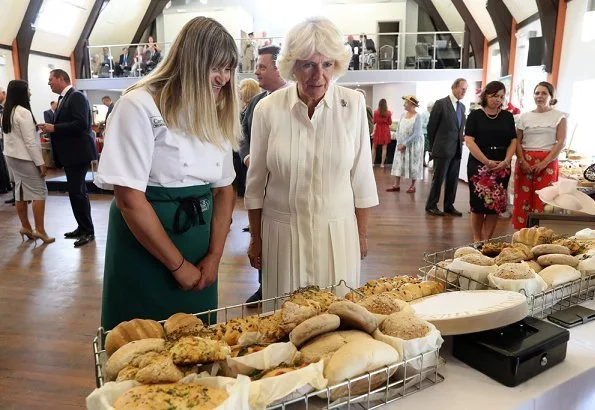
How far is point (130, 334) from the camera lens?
0.93 meters

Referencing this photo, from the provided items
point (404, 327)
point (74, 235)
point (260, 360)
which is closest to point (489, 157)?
→ point (404, 327)

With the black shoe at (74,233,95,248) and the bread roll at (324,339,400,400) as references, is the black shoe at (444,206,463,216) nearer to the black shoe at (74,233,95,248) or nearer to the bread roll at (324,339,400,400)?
the black shoe at (74,233,95,248)

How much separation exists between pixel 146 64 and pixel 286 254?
12.5 m

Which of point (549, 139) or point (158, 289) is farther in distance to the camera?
point (549, 139)

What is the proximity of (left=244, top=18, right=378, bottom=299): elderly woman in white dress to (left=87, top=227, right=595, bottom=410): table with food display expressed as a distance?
0.47 metres

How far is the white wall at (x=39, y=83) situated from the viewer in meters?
12.0

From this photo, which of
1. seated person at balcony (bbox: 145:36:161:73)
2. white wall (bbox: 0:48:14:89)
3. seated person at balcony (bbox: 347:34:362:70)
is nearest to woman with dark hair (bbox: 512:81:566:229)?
seated person at balcony (bbox: 347:34:362:70)

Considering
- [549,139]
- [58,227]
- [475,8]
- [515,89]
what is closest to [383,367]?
[549,139]

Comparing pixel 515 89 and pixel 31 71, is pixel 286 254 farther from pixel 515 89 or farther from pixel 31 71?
pixel 31 71

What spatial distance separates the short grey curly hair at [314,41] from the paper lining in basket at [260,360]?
Result: 1.00 meters

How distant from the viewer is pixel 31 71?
1198 centimetres

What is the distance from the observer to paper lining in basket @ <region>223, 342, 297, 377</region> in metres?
0.81

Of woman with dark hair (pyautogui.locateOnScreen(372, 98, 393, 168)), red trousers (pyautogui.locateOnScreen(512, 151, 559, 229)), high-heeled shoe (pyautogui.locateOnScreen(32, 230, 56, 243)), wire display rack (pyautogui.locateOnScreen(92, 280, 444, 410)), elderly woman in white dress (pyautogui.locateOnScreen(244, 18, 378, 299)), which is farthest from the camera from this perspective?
woman with dark hair (pyautogui.locateOnScreen(372, 98, 393, 168))

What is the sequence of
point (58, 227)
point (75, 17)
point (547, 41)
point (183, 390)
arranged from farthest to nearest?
point (75, 17) < point (547, 41) < point (58, 227) < point (183, 390)
